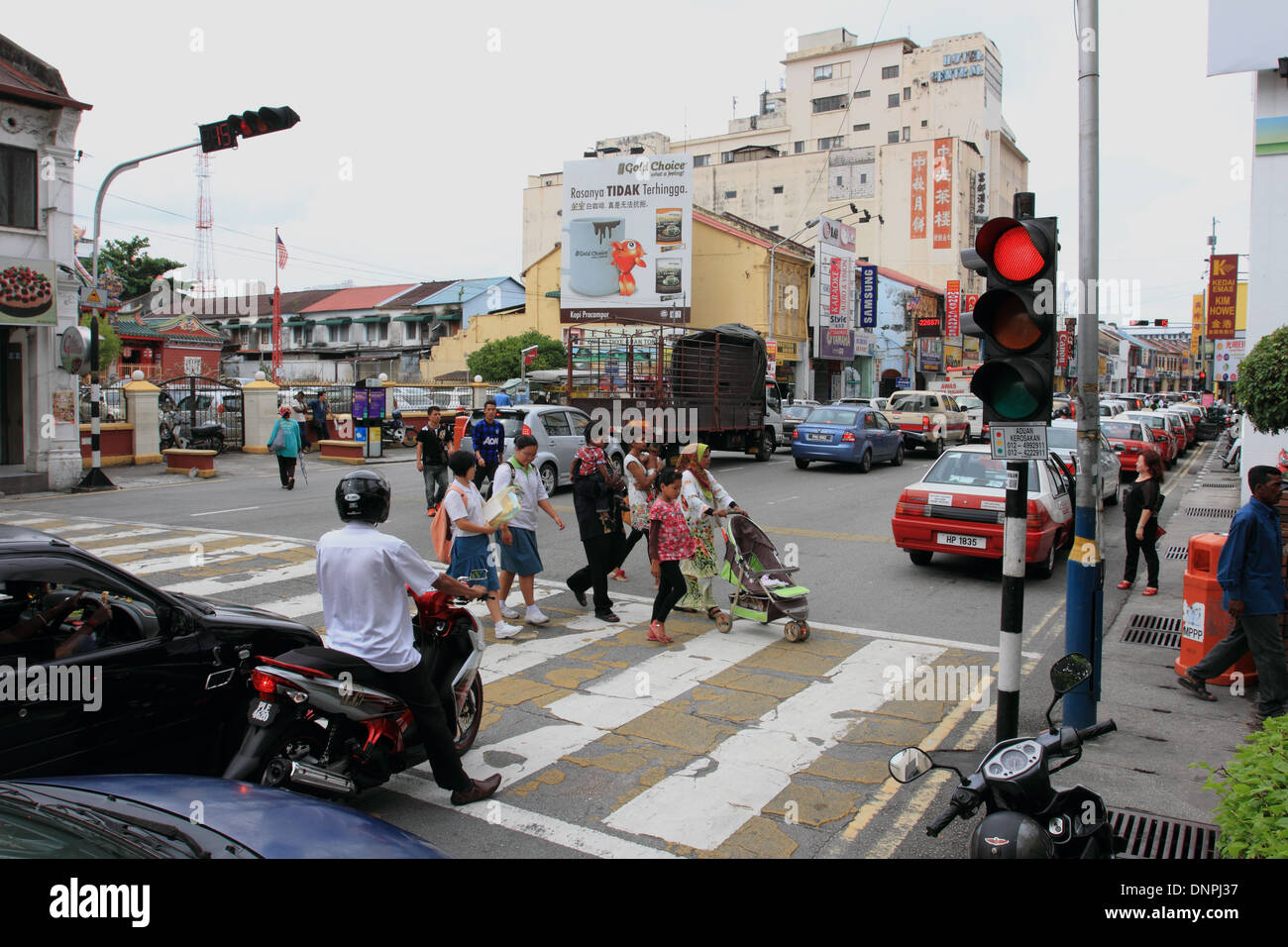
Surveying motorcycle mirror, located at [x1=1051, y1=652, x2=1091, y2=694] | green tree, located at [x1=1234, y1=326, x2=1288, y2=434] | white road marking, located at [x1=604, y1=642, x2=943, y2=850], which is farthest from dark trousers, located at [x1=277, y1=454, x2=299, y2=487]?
motorcycle mirror, located at [x1=1051, y1=652, x2=1091, y2=694]

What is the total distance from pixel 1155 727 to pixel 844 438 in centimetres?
1657

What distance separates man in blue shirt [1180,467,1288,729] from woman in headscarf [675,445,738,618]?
405 centimetres

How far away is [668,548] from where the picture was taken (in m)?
8.30

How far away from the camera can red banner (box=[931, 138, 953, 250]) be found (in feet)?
211

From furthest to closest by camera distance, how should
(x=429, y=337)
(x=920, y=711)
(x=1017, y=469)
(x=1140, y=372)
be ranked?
1. (x=1140, y=372)
2. (x=429, y=337)
3. (x=920, y=711)
4. (x=1017, y=469)

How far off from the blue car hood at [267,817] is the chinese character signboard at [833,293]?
47.1 metres

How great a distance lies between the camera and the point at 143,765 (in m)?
4.63

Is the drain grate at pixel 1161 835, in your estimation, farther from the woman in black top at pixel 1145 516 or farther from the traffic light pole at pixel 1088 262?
the woman in black top at pixel 1145 516

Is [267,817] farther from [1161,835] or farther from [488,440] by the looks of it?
[488,440]

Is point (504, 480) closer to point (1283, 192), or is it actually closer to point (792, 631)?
point (792, 631)

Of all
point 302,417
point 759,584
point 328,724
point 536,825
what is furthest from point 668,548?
point 302,417

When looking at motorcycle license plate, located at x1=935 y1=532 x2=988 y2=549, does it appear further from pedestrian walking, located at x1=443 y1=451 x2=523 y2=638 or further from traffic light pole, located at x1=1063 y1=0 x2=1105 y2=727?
pedestrian walking, located at x1=443 y1=451 x2=523 y2=638

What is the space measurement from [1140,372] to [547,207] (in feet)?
266
